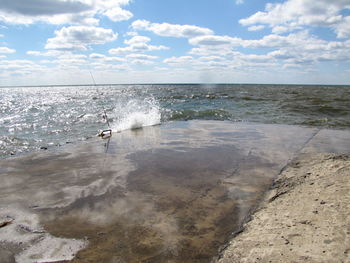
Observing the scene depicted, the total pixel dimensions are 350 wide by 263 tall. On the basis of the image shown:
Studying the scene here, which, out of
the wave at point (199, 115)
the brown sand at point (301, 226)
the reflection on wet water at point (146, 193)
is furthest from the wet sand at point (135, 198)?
the wave at point (199, 115)

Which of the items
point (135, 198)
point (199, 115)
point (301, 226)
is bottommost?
point (135, 198)

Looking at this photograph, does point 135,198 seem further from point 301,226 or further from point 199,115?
point 199,115

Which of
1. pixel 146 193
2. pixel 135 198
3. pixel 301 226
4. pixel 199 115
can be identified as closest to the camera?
pixel 301 226

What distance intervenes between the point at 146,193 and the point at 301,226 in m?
3.04

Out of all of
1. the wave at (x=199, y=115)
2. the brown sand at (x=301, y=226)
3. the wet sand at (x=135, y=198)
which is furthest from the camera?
the wave at (x=199, y=115)

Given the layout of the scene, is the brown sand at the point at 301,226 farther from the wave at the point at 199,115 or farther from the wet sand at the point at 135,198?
the wave at the point at 199,115

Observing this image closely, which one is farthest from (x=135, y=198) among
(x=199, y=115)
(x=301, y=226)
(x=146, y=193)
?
(x=199, y=115)

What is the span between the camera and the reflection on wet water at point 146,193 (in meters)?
3.82

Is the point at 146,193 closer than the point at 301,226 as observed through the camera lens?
No

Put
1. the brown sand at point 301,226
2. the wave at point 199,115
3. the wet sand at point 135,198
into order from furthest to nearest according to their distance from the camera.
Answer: the wave at point 199,115, the wet sand at point 135,198, the brown sand at point 301,226

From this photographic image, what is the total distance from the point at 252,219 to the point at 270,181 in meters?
2.12

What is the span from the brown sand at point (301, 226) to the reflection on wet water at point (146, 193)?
408mm

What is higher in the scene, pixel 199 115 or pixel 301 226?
pixel 301 226

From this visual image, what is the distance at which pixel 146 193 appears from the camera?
18.1ft
